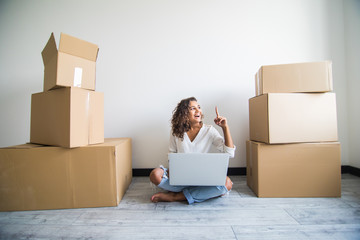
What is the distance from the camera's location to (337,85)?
167 centimetres

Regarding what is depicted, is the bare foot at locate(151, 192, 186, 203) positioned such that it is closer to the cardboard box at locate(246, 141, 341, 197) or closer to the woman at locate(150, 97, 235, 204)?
the woman at locate(150, 97, 235, 204)

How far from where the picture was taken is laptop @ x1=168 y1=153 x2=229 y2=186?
3.11 feet

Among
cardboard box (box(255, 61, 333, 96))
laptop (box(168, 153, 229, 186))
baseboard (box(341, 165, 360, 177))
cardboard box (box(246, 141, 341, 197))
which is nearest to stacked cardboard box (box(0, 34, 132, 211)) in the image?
laptop (box(168, 153, 229, 186))

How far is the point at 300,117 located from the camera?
1.18m

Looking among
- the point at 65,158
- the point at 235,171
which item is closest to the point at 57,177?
the point at 65,158

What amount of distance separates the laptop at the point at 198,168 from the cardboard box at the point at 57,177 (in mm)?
411

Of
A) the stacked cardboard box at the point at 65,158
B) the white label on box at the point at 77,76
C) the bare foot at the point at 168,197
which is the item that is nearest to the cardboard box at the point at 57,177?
the stacked cardboard box at the point at 65,158

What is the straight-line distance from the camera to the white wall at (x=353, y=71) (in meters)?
1.57

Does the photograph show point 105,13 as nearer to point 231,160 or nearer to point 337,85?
point 231,160

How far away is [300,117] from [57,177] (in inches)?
64.4

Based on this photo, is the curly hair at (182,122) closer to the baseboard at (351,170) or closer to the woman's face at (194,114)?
the woman's face at (194,114)

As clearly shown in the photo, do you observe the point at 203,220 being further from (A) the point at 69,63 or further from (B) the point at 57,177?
(A) the point at 69,63

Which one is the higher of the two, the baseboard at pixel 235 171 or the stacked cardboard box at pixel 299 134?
the stacked cardboard box at pixel 299 134

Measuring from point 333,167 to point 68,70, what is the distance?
6.08 ft
